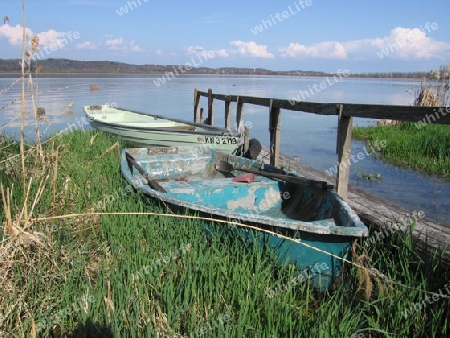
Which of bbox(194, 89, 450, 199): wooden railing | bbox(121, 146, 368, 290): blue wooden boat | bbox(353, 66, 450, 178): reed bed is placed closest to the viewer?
bbox(121, 146, 368, 290): blue wooden boat

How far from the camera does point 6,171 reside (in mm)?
4816

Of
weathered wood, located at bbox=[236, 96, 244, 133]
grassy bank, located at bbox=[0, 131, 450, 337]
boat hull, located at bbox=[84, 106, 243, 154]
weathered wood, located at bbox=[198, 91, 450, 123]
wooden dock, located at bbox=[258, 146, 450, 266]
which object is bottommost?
grassy bank, located at bbox=[0, 131, 450, 337]

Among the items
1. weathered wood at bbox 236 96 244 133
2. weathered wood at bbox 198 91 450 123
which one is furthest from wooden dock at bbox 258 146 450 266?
weathered wood at bbox 236 96 244 133

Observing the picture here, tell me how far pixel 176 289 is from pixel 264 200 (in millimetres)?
2407

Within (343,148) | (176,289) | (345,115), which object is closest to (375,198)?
(343,148)

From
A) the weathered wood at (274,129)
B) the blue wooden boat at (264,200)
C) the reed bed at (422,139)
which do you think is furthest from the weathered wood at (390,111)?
the reed bed at (422,139)

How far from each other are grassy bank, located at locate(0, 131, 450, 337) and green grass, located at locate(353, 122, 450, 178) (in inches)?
255

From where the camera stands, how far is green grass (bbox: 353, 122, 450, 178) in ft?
31.1

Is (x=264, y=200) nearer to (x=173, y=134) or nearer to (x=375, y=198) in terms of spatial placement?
(x=375, y=198)

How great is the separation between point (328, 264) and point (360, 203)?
6.73ft

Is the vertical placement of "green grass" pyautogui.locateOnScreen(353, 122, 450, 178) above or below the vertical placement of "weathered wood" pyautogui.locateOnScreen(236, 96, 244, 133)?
below

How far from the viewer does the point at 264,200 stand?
201 inches

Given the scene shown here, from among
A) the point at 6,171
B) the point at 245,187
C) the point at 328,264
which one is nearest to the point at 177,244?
the point at 328,264

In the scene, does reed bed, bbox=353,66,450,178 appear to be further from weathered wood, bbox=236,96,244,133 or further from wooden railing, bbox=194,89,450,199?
wooden railing, bbox=194,89,450,199
